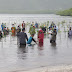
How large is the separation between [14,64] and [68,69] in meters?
4.02

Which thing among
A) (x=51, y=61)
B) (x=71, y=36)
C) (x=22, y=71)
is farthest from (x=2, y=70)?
(x=71, y=36)

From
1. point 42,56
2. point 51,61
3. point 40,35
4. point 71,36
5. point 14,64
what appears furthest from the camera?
point 71,36

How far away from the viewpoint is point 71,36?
33.1 metres

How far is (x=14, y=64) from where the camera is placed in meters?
15.7

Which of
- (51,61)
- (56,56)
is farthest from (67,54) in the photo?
(51,61)

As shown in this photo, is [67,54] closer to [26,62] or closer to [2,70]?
[26,62]

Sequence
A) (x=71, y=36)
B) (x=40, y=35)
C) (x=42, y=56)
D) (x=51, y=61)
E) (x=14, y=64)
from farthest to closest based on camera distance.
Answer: (x=71, y=36), (x=40, y=35), (x=42, y=56), (x=51, y=61), (x=14, y=64)

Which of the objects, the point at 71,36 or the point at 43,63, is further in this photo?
the point at 71,36

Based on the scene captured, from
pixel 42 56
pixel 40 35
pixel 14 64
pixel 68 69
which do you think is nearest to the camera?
pixel 68 69

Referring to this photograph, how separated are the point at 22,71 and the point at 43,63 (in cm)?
317

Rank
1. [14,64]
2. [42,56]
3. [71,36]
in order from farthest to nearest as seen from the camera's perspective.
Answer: [71,36]
[42,56]
[14,64]

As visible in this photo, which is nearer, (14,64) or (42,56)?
(14,64)

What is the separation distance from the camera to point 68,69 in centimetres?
1259

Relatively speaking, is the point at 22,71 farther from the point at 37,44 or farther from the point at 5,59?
the point at 37,44
